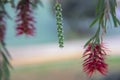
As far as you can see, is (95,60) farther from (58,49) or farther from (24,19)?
(58,49)

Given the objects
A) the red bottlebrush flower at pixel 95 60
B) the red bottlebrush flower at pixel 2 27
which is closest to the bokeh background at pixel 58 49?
the red bottlebrush flower at pixel 2 27

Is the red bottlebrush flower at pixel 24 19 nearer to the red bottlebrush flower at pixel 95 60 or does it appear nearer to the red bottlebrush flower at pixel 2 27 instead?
the red bottlebrush flower at pixel 2 27

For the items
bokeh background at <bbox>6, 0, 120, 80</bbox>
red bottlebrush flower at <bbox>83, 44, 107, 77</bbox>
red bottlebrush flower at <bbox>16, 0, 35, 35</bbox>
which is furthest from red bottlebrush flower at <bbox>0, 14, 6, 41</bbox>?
bokeh background at <bbox>6, 0, 120, 80</bbox>

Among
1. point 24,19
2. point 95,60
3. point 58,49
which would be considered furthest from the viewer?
point 58,49

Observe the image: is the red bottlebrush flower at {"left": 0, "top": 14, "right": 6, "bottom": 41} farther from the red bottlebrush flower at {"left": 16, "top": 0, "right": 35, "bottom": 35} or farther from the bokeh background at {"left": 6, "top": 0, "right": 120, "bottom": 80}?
the bokeh background at {"left": 6, "top": 0, "right": 120, "bottom": 80}

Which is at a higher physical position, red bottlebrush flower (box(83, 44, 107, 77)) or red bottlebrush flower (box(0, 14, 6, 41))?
red bottlebrush flower (box(0, 14, 6, 41))

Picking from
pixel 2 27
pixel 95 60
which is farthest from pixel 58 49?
pixel 95 60
